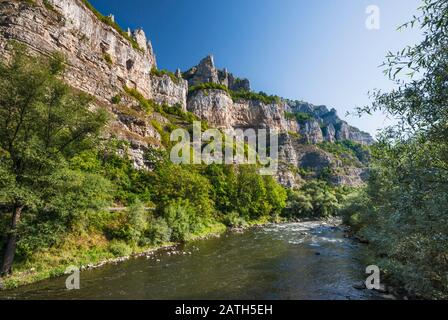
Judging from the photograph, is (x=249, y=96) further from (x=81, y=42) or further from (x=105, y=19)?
(x=81, y=42)

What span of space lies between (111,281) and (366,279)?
1774cm

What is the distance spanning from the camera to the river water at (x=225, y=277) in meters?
15.5

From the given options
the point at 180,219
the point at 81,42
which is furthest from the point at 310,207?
the point at 81,42

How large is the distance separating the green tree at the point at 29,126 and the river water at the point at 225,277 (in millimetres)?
6149

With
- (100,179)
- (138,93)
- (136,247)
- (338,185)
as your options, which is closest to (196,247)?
(136,247)

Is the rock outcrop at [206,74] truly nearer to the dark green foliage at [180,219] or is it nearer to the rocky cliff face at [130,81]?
the rocky cliff face at [130,81]

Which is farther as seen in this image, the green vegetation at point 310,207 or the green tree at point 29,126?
the green vegetation at point 310,207

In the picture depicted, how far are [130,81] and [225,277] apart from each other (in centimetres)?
7912

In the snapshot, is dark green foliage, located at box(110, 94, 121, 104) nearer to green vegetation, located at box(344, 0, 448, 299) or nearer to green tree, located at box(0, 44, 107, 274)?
green tree, located at box(0, 44, 107, 274)

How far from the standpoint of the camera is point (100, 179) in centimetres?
2262

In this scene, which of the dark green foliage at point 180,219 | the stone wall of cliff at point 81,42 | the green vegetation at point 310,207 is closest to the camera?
the dark green foliage at point 180,219

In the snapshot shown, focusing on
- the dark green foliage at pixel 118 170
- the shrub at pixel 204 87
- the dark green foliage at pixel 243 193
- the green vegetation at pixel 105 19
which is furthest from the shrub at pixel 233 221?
the shrub at pixel 204 87

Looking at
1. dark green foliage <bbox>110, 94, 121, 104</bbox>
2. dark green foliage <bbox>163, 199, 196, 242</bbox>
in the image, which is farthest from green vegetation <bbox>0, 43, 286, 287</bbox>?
dark green foliage <bbox>110, 94, 121, 104</bbox>
